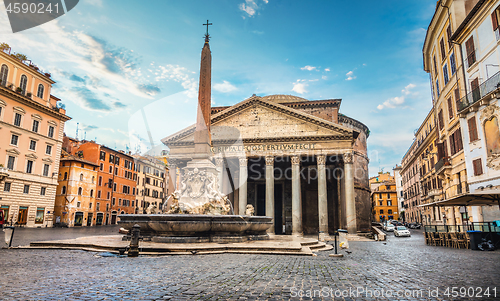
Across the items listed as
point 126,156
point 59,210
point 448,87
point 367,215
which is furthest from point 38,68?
point 367,215

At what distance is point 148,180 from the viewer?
58312mm

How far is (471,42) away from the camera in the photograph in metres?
18.2

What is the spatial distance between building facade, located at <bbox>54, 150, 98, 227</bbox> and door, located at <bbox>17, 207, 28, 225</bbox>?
6.83 meters

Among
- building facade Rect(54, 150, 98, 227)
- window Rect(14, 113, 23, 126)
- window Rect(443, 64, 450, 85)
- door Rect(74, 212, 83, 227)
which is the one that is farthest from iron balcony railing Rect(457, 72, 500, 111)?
door Rect(74, 212, 83, 227)

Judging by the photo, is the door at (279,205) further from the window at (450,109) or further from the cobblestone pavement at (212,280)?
the cobblestone pavement at (212,280)

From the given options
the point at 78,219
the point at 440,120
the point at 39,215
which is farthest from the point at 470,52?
the point at 78,219

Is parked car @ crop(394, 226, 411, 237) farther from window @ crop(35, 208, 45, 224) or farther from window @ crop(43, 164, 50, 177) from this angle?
window @ crop(43, 164, 50, 177)

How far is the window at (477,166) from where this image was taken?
57.3ft

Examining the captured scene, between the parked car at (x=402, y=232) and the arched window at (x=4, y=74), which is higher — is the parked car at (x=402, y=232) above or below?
below

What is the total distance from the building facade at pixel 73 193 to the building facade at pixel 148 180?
1137 cm

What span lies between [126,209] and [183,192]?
4428 cm

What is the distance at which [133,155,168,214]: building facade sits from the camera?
55.1 metres

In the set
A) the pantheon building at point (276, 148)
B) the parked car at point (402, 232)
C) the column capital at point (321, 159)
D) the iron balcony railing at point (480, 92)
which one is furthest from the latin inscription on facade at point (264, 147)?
the parked car at point (402, 232)

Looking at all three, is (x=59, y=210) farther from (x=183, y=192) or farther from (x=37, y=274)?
(x=37, y=274)
